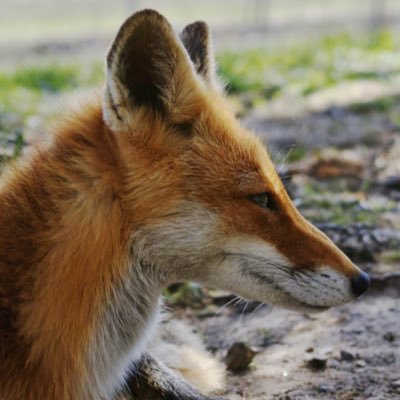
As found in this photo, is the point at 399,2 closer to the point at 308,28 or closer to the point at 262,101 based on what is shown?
the point at 308,28

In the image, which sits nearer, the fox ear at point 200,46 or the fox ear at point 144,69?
the fox ear at point 144,69

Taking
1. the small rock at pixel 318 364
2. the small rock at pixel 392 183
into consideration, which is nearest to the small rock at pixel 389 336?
the small rock at pixel 318 364

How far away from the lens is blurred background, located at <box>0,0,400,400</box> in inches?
176

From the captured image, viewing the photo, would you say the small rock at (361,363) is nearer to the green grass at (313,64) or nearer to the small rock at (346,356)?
the small rock at (346,356)

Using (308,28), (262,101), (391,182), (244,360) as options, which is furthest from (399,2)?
(244,360)

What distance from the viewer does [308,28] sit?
20.5m

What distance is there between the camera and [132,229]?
3.24m

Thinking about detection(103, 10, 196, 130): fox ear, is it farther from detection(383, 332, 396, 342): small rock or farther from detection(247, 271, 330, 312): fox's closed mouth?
detection(383, 332, 396, 342): small rock

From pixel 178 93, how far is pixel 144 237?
0.67 meters

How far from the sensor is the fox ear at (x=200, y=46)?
3988 mm

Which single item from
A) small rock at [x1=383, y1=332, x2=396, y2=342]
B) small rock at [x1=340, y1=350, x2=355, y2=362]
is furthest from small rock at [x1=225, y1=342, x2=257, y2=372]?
small rock at [x1=383, y1=332, x2=396, y2=342]

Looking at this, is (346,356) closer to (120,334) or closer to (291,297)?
(291,297)

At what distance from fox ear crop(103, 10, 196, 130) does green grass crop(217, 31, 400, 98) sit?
7.34 m

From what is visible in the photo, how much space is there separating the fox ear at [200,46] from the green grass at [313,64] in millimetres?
6652
